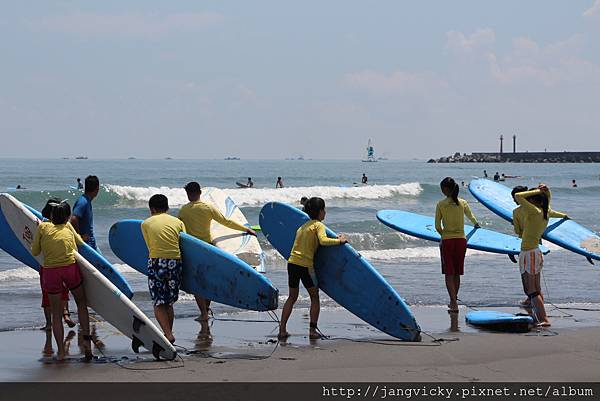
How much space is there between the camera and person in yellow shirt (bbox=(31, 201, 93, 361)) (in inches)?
239

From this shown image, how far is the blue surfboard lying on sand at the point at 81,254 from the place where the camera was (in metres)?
7.32

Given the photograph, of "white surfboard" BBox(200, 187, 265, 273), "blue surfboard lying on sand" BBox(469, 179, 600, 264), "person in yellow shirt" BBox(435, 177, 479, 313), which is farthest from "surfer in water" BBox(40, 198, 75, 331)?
"blue surfboard lying on sand" BBox(469, 179, 600, 264)

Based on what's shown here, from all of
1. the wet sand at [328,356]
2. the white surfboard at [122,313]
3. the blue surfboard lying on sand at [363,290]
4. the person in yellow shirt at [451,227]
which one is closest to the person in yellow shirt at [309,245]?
the blue surfboard lying on sand at [363,290]

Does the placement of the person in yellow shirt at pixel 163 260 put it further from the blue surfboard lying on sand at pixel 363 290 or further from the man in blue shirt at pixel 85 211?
the blue surfboard lying on sand at pixel 363 290

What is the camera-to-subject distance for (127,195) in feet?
106

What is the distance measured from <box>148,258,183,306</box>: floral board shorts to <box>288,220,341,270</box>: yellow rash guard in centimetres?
99

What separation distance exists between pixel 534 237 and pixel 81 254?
404 centimetres

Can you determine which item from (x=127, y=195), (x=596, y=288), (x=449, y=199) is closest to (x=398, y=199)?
(x=127, y=195)

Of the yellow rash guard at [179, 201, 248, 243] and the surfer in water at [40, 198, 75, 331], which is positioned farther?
the yellow rash guard at [179, 201, 248, 243]

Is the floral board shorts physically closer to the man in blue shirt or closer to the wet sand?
the wet sand

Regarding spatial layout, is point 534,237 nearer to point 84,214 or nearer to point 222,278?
point 222,278

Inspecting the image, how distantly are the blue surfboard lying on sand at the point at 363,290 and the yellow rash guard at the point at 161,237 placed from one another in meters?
1.28

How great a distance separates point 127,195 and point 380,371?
1083 inches

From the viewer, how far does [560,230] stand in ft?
31.2
